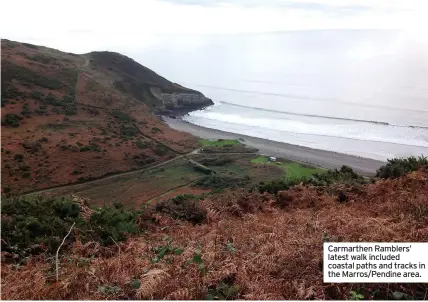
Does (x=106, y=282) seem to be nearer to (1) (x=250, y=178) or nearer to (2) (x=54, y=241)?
(2) (x=54, y=241)

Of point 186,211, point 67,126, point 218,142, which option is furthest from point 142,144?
point 186,211

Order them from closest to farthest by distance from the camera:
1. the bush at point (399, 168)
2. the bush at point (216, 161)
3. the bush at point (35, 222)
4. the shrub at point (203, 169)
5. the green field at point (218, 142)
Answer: the bush at point (35, 222) < the bush at point (399, 168) < the shrub at point (203, 169) < the bush at point (216, 161) < the green field at point (218, 142)

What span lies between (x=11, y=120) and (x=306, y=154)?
3436cm

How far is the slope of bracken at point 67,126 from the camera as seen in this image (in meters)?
35.2

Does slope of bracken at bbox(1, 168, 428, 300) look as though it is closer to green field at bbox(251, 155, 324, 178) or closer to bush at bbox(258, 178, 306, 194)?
bush at bbox(258, 178, 306, 194)

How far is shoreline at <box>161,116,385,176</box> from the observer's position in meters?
37.2

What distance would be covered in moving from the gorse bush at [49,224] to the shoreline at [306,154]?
97.3 ft

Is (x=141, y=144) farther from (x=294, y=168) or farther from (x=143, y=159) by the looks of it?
(x=294, y=168)

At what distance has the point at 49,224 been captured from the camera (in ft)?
25.5

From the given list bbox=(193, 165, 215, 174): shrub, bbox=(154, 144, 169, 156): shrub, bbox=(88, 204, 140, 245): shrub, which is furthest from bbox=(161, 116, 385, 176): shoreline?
bbox=(88, 204, 140, 245): shrub

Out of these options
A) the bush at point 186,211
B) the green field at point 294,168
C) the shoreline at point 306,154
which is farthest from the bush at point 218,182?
the bush at point 186,211

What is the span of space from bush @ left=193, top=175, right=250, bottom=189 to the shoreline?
962cm

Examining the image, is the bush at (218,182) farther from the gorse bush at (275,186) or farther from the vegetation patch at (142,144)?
the gorse bush at (275,186)

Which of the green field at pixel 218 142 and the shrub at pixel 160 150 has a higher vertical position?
the green field at pixel 218 142
